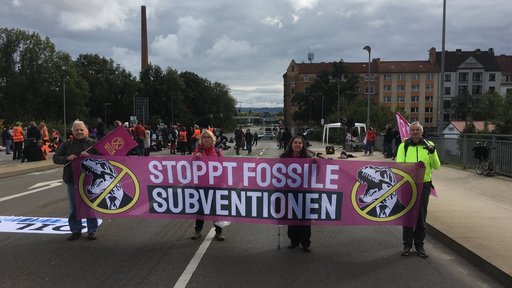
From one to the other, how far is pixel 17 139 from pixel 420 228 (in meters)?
21.3

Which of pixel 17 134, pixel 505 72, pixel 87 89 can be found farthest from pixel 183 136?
pixel 505 72

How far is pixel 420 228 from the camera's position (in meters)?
6.74

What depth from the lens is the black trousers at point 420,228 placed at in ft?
22.0

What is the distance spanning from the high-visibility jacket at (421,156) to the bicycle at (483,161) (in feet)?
33.8

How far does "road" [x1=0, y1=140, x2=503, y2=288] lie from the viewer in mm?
5531

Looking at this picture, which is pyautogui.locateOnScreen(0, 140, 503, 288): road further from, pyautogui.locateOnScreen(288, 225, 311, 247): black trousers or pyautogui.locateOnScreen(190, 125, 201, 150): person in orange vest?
pyautogui.locateOnScreen(190, 125, 201, 150): person in orange vest

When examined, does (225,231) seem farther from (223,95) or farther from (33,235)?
(223,95)

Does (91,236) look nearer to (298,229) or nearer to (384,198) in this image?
(298,229)

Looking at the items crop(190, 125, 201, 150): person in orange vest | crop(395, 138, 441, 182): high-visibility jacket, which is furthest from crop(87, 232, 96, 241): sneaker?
crop(190, 125, 201, 150): person in orange vest

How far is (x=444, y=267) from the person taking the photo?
6.25 metres

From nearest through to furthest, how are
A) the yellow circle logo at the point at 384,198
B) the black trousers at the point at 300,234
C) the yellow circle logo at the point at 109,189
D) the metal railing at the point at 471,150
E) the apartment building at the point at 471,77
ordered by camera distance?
the yellow circle logo at the point at 384,198, the black trousers at the point at 300,234, the yellow circle logo at the point at 109,189, the metal railing at the point at 471,150, the apartment building at the point at 471,77

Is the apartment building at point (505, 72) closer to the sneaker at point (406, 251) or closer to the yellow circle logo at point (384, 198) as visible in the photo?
the yellow circle logo at point (384, 198)

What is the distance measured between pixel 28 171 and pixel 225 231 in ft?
42.6

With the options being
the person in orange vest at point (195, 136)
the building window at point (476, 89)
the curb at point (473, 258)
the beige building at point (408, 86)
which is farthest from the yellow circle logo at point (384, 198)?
the building window at point (476, 89)
